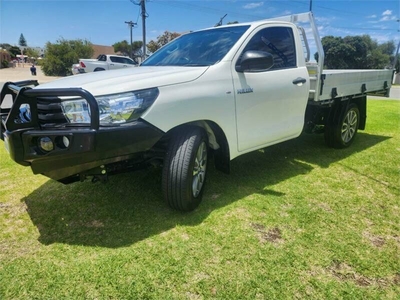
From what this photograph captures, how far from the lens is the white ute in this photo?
229cm

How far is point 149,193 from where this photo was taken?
3367mm

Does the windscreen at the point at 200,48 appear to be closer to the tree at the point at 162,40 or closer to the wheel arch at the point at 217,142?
the wheel arch at the point at 217,142

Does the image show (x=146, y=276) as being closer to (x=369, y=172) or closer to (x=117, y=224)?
(x=117, y=224)

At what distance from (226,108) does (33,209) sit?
2.18 metres

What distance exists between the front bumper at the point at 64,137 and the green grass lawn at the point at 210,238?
676 millimetres

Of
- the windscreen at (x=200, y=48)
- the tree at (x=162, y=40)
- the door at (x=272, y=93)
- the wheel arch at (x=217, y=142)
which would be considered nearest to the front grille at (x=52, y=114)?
the wheel arch at (x=217, y=142)

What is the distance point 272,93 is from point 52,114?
233cm

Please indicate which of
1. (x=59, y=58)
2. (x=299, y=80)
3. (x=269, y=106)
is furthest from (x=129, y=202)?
(x=59, y=58)

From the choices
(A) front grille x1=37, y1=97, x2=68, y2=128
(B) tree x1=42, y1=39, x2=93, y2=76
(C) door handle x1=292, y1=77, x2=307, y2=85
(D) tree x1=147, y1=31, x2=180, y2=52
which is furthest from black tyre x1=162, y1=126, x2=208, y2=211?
(D) tree x1=147, y1=31, x2=180, y2=52

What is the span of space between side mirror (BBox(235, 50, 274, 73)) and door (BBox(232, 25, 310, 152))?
0.26 feet

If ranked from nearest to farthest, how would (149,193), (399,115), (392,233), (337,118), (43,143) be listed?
1. (43,143)
2. (392,233)
3. (149,193)
4. (337,118)
5. (399,115)

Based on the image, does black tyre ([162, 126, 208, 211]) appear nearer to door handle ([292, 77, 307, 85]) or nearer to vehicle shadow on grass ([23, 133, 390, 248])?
vehicle shadow on grass ([23, 133, 390, 248])

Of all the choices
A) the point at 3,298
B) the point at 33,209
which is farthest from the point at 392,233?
the point at 33,209

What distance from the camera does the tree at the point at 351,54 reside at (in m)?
47.2
